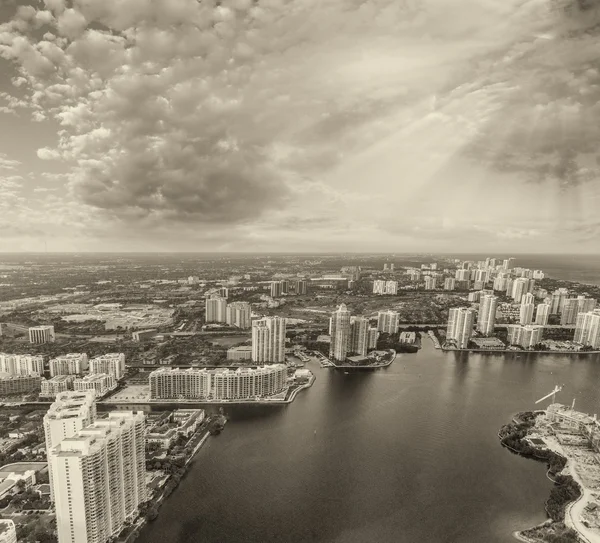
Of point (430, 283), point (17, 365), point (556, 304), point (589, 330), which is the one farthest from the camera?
point (430, 283)

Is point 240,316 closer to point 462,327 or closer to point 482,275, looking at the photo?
point 462,327

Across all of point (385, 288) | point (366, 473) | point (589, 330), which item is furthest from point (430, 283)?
point (366, 473)

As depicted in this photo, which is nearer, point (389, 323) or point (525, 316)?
point (389, 323)

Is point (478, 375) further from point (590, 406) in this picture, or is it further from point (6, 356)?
point (6, 356)

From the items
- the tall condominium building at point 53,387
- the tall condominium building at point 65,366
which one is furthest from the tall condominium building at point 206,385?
the tall condominium building at point 65,366

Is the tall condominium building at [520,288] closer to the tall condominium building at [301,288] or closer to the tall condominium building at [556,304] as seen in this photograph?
the tall condominium building at [556,304]

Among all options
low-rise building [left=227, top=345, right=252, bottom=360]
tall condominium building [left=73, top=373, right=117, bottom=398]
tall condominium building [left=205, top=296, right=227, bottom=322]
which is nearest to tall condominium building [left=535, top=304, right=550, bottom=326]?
low-rise building [left=227, top=345, right=252, bottom=360]
